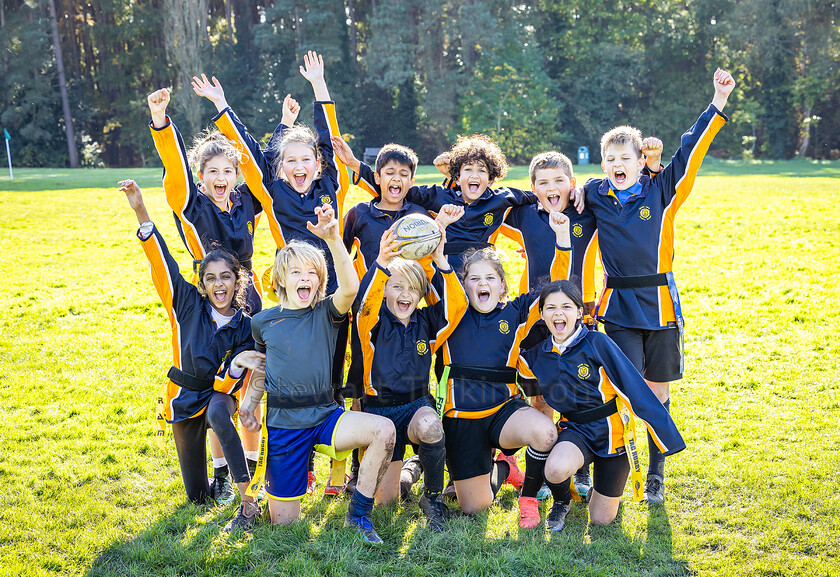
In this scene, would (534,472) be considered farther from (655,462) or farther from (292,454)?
(292,454)

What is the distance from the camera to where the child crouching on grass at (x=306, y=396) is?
3.59m

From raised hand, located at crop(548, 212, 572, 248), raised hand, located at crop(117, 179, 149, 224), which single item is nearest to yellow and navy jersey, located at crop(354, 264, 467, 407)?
raised hand, located at crop(548, 212, 572, 248)

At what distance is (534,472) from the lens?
3797 millimetres

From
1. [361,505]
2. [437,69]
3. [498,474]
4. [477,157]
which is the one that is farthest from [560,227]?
[437,69]

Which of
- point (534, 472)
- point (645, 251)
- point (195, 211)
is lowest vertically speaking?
point (534, 472)

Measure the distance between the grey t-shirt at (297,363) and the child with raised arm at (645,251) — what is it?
1678 millimetres

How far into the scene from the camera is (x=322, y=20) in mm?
34000

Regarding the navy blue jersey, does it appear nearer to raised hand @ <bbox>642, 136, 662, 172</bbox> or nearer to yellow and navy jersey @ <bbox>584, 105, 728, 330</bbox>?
yellow and navy jersey @ <bbox>584, 105, 728, 330</bbox>

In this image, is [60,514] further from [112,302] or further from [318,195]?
[112,302]

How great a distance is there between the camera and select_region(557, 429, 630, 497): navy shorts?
3.72 metres

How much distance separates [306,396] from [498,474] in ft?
Answer: 4.21

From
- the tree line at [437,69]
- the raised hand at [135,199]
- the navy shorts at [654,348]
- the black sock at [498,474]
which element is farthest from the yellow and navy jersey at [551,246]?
the tree line at [437,69]

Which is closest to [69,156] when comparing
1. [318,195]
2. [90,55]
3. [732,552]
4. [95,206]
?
[90,55]

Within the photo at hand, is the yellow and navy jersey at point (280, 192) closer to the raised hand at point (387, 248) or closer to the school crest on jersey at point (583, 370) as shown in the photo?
the raised hand at point (387, 248)
